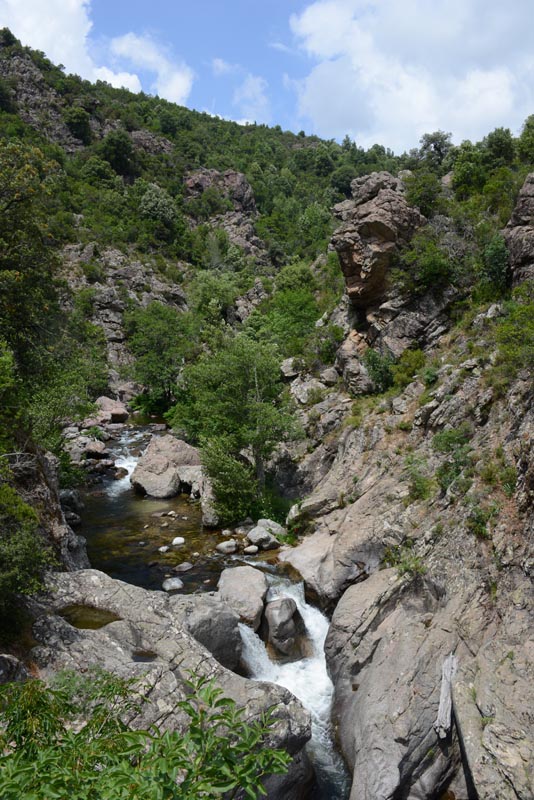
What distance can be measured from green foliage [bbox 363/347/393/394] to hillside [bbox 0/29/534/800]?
6.1 inches

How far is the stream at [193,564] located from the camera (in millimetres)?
12336

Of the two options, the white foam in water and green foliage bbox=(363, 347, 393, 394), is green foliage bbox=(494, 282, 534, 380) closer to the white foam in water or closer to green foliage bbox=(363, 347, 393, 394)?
green foliage bbox=(363, 347, 393, 394)

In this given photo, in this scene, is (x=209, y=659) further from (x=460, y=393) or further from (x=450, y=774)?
(x=460, y=393)

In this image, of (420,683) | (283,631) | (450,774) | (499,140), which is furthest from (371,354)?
(499,140)

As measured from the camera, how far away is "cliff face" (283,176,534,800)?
32.9ft

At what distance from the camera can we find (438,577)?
1344cm

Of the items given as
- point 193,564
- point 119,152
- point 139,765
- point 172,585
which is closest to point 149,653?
point 172,585

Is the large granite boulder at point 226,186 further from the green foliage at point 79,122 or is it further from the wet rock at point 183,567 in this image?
the wet rock at point 183,567

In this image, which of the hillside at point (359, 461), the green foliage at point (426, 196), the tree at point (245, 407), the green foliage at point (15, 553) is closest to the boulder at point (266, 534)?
the hillside at point (359, 461)

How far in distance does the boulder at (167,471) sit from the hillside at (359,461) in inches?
11.5

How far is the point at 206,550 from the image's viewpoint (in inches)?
829

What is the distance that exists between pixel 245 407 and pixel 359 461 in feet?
21.6

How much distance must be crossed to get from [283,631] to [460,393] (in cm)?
1109

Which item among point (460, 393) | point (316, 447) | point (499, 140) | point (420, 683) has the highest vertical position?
point (499, 140)
